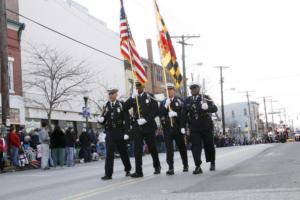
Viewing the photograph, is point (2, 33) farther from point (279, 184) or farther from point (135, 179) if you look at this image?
point (279, 184)

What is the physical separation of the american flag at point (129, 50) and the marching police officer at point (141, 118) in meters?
1.00

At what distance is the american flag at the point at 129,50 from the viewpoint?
41.9 ft

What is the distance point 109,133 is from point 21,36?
79.0 feet

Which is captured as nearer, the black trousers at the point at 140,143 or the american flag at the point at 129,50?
the black trousers at the point at 140,143

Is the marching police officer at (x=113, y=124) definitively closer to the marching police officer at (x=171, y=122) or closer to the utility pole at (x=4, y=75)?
the marching police officer at (x=171, y=122)

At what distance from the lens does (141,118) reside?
37.9 ft

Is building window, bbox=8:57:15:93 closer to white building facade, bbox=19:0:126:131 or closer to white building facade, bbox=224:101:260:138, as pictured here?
white building facade, bbox=19:0:126:131

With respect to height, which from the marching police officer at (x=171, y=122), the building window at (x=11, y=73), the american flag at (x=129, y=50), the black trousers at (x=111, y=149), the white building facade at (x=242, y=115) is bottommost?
the black trousers at (x=111, y=149)

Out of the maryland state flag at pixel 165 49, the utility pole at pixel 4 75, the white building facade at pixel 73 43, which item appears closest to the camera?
the maryland state flag at pixel 165 49

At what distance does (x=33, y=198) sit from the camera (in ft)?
30.6

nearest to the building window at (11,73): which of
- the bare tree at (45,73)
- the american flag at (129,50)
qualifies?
the bare tree at (45,73)

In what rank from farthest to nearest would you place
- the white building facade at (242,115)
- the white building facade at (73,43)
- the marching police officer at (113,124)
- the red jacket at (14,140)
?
the white building facade at (242,115), the white building facade at (73,43), the red jacket at (14,140), the marching police officer at (113,124)

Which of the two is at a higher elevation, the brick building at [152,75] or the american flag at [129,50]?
the brick building at [152,75]

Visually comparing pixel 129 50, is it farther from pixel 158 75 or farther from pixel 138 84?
pixel 158 75
